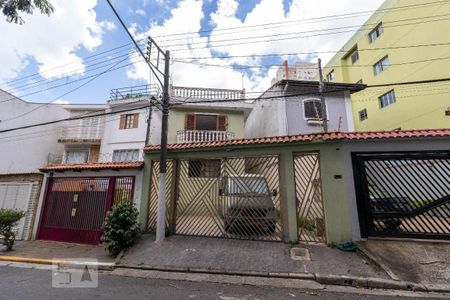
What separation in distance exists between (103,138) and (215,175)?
12100 mm

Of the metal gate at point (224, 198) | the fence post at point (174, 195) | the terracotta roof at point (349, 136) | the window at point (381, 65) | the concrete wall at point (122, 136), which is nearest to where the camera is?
the terracotta roof at point (349, 136)

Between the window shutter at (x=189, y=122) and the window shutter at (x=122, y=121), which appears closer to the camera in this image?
the window shutter at (x=189, y=122)

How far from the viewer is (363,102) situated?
19844 mm

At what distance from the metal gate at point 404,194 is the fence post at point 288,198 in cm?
169

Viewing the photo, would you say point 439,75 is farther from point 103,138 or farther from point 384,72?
point 103,138

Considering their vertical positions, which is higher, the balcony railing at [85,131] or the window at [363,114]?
the window at [363,114]

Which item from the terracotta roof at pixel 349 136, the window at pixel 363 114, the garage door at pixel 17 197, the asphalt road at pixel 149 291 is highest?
the window at pixel 363 114

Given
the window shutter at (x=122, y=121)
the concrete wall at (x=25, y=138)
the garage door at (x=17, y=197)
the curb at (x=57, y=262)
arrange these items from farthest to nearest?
the window shutter at (x=122, y=121) → the concrete wall at (x=25, y=138) → the garage door at (x=17, y=197) → the curb at (x=57, y=262)

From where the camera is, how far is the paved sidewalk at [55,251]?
21.1 ft

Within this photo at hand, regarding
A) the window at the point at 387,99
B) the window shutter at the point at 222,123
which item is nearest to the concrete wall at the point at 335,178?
the window shutter at the point at 222,123

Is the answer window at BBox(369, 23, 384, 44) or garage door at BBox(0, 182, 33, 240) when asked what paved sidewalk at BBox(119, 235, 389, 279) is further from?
window at BBox(369, 23, 384, 44)

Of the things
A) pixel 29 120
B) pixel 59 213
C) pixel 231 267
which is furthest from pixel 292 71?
pixel 29 120

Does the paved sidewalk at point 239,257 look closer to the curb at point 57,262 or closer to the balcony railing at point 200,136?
the curb at point 57,262

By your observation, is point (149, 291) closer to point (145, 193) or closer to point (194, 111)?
point (145, 193)
